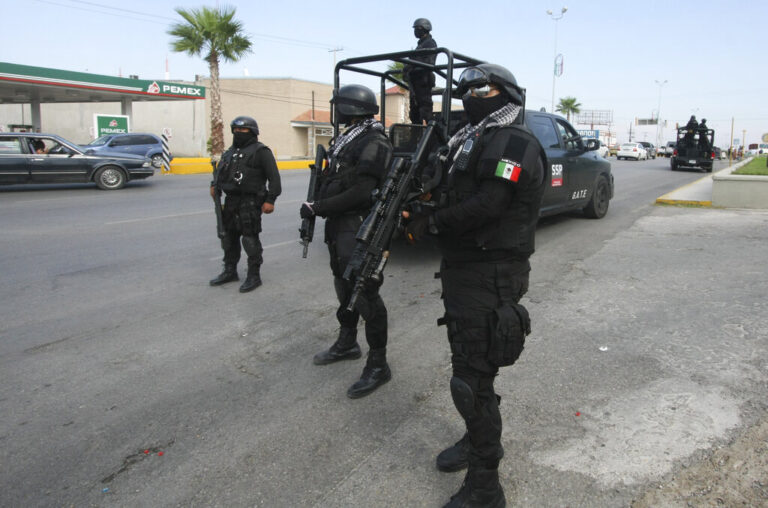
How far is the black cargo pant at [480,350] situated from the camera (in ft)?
7.19

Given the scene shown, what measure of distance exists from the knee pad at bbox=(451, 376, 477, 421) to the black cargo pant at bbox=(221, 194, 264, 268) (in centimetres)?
355

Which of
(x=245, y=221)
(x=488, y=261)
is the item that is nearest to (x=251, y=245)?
(x=245, y=221)

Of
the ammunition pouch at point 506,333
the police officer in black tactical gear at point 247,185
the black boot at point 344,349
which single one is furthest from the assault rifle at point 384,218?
the police officer in black tactical gear at point 247,185

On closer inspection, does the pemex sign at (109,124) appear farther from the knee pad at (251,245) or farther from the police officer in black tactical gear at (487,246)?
the police officer in black tactical gear at (487,246)

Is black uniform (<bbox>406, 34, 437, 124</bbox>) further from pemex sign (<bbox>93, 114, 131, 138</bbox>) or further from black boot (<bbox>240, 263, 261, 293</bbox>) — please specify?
pemex sign (<bbox>93, 114, 131, 138</bbox>)

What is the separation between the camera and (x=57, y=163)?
13.7 m

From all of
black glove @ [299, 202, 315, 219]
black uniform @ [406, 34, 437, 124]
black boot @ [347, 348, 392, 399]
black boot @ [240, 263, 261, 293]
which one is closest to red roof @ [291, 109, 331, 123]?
Answer: black uniform @ [406, 34, 437, 124]

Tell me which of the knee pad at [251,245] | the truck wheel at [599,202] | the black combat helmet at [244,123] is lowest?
the knee pad at [251,245]

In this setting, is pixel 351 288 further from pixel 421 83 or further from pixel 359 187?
pixel 421 83

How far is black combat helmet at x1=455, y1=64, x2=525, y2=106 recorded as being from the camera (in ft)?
7.29

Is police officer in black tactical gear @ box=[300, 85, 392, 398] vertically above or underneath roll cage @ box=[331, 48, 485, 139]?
underneath

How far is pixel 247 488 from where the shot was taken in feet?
7.80

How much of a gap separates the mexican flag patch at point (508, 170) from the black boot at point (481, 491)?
120 centimetres

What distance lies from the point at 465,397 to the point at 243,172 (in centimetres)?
374
